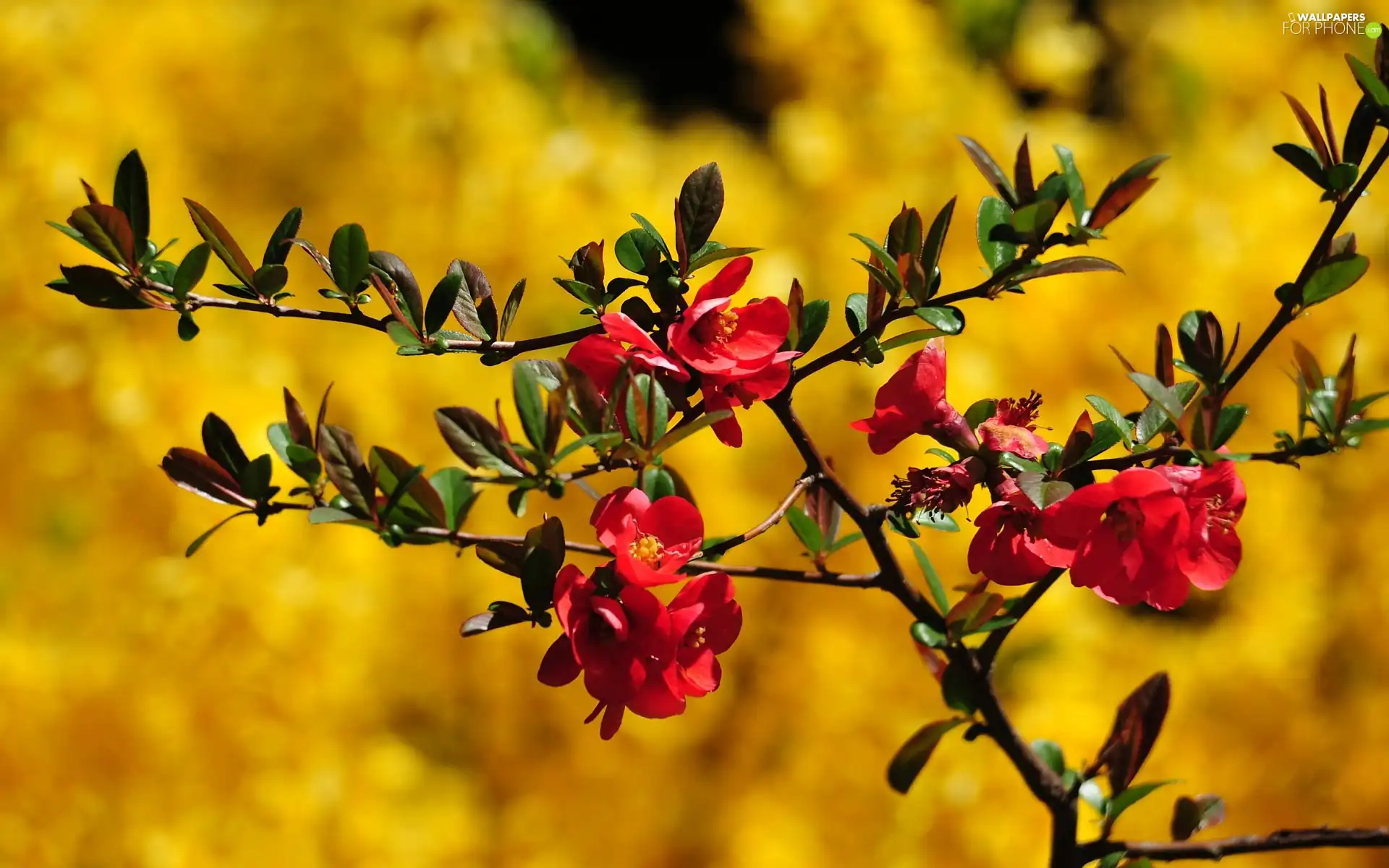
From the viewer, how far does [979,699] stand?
1.17 ft

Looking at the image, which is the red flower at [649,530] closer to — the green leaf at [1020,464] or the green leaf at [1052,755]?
the green leaf at [1020,464]

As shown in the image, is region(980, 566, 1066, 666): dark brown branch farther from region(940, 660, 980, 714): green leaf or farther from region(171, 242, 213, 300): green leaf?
region(171, 242, 213, 300): green leaf

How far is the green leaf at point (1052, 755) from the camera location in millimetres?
425

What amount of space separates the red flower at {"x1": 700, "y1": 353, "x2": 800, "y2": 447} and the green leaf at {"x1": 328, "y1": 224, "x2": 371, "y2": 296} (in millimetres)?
95

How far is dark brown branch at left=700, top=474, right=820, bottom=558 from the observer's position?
11.8 inches

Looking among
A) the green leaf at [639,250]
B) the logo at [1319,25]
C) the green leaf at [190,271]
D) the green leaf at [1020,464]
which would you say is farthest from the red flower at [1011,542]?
the logo at [1319,25]

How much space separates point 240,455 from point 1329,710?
802 millimetres

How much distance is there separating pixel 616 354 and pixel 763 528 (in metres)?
0.06

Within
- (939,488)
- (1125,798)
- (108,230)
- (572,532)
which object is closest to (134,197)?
(108,230)

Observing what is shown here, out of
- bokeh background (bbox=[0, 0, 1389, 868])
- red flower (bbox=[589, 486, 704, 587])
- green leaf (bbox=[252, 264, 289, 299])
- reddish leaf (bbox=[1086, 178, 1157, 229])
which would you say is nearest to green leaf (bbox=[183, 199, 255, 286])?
green leaf (bbox=[252, 264, 289, 299])

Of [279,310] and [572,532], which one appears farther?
[572,532]

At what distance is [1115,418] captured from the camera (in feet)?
1.02

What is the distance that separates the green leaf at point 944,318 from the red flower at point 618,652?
0.10 m

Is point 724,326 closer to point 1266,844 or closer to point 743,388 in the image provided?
point 743,388
